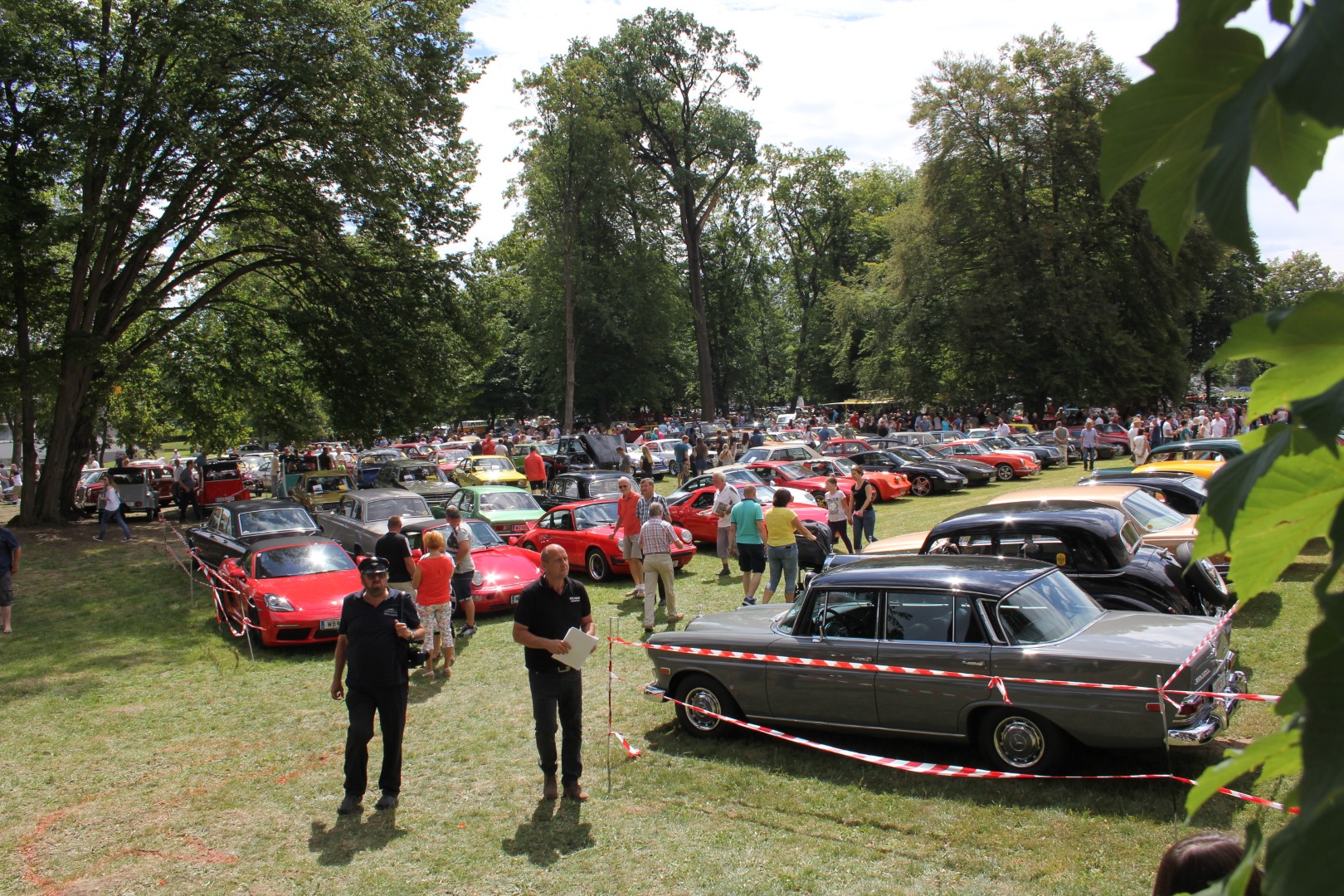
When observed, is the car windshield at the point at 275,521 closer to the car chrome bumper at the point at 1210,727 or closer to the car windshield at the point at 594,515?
the car windshield at the point at 594,515

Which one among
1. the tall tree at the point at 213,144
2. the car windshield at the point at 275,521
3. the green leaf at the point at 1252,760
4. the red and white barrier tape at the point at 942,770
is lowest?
the red and white barrier tape at the point at 942,770

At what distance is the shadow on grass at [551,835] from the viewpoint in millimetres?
6668

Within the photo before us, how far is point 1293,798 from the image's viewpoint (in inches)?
29.8

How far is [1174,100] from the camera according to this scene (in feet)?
2.74

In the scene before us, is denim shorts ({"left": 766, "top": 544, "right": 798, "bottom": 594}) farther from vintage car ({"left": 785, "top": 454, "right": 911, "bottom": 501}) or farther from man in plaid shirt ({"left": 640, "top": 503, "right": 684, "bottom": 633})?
vintage car ({"left": 785, "top": 454, "right": 911, "bottom": 501})

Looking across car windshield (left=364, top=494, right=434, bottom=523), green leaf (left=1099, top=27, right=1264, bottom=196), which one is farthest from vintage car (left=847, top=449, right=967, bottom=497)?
green leaf (left=1099, top=27, right=1264, bottom=196)

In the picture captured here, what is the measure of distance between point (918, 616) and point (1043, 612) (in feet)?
3.24

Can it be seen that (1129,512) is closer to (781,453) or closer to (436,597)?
(436,597)

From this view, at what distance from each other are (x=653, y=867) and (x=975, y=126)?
152 ft

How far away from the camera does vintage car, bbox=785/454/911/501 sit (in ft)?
84.6

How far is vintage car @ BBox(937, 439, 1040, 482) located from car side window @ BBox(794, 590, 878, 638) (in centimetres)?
2460

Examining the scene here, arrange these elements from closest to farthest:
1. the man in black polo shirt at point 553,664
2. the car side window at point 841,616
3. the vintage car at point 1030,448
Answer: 1. the man in black polo shirt at point 553,664
2. the car side window at point 841,616
3. the vintage car at point 1030,448

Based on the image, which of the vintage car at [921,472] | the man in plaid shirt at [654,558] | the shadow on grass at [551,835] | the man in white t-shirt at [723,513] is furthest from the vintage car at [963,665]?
the vintage car at [921,472]

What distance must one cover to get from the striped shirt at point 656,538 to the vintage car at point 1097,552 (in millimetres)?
3520
